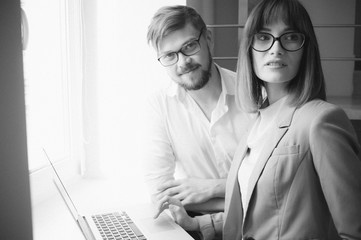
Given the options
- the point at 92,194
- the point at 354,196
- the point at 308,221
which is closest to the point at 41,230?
the point at 92,194

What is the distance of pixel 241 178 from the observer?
1241mm

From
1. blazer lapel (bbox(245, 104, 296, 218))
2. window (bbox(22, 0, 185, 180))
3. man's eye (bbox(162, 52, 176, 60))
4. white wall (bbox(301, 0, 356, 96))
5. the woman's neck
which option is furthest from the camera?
white wall (bbox(301, 0, 356, 96))

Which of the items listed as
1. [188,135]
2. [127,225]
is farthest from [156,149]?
[127,225]

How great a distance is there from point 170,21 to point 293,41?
0.58m

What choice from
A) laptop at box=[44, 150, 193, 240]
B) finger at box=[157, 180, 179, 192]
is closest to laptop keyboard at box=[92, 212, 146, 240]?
laptop at box=[44, 150, 193, 240]

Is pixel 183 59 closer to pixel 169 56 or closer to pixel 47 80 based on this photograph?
pixel 169 56

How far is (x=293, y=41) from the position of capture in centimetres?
112

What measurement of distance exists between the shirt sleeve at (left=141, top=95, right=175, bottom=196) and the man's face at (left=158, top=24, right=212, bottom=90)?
0.16 metres

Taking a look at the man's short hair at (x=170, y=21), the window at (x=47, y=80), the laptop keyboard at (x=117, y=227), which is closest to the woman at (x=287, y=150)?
the laptop keyboard at (x=117, y=227)

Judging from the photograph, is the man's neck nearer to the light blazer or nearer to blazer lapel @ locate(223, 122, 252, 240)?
blazer lapel @ locate(223, 122, 252, 240)

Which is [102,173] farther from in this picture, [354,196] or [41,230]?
[354,196]

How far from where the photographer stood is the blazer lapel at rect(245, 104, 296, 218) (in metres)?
1.07

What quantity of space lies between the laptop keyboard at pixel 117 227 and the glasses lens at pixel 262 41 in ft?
2.23

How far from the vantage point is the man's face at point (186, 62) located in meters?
1.53
